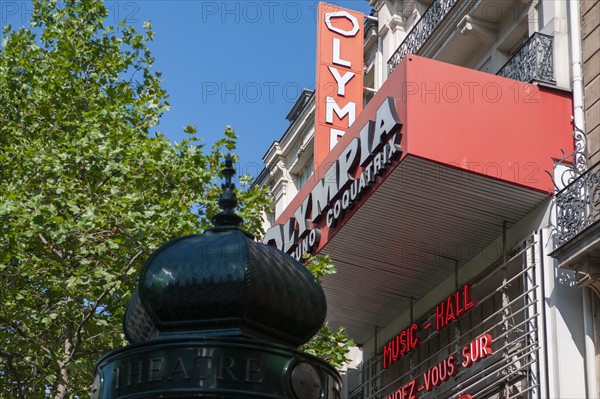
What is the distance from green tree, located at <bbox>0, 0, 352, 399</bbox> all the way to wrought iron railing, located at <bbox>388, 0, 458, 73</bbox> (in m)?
5.06

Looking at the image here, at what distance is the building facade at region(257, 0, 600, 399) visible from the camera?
45.8ft

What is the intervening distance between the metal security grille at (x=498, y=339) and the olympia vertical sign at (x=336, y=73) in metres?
4.44

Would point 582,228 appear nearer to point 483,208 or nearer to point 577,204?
point 577,204

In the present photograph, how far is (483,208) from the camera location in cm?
1552

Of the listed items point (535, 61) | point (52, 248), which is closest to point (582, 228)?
point (535, 61)

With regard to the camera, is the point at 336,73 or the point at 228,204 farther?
the point at 336,73

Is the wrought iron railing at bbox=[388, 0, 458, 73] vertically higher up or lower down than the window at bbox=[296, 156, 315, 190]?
lower down

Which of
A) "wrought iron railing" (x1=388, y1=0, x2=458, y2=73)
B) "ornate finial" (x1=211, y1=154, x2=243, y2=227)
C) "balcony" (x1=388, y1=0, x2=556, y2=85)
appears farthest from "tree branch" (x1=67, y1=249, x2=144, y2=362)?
"ornate finial" (x1=211, y1=154, x2=243, y2=227)

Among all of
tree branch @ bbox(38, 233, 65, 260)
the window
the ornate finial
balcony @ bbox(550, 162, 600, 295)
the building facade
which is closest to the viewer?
the ornate finial

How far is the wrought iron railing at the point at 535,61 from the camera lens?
51.0 feet

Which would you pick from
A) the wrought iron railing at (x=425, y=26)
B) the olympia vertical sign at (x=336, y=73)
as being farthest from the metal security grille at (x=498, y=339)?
the wrought iron railing at (x=425, y=26)

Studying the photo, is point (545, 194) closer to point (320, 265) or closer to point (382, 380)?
point (320, 265)

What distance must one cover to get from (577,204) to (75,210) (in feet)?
21.5

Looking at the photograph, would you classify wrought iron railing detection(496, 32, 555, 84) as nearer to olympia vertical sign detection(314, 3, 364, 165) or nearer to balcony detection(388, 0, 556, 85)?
balcony detection(388, 0, 556, 85)
